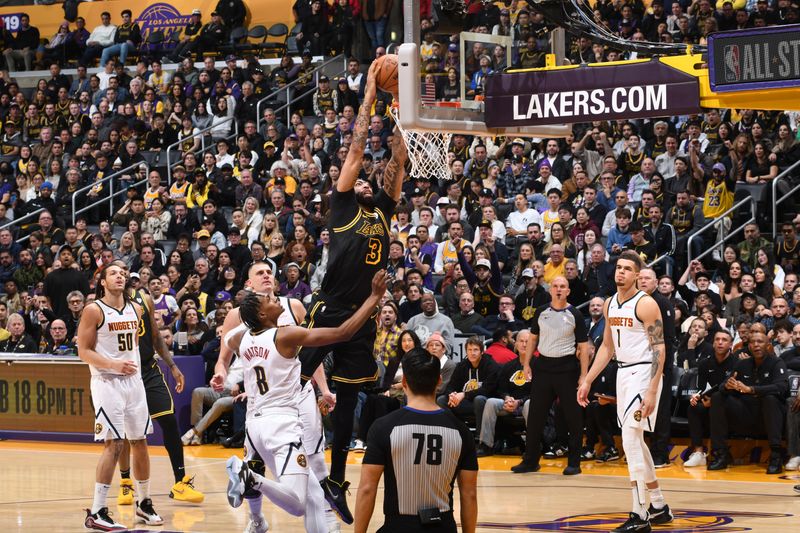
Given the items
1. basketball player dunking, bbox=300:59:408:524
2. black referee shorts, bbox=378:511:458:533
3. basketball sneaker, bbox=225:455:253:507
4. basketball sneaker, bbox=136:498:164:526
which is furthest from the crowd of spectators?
black referee shorts, bbox=378:511:458:533

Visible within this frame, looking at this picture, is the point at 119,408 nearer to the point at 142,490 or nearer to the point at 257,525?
the point at 142,490

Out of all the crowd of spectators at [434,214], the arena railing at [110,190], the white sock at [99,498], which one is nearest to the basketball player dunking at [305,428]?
the white sock at [99,498]

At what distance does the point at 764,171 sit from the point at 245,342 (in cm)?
1063

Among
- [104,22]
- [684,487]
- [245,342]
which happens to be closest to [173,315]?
[684,487]

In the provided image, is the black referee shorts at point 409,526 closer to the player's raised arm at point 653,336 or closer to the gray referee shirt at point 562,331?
the player's raised arm at point 653,336

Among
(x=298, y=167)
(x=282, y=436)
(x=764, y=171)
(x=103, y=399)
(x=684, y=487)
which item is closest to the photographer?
(x=282, y=436)

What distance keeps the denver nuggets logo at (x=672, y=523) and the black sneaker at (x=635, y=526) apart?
14cm

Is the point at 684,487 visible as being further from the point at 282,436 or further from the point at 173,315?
the point at 173,315

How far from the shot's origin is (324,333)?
727 centimetres

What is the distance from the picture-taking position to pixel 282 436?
752 cm

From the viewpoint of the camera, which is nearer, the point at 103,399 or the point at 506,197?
the point at 103,399

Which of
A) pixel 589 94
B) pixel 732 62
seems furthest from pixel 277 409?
pixel 732 62

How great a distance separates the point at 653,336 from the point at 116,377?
411 centimetres

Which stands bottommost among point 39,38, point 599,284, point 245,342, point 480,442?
point 480,442
